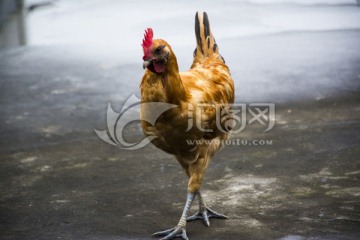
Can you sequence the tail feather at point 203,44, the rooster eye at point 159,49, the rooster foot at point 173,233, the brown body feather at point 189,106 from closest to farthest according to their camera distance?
1. the rooster eye at point 159,49
2. the brown body feather at point 189,106
3. the rooster foot at point 173,233
4. the tail feather at point 203,44

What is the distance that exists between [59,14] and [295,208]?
10.5 meters

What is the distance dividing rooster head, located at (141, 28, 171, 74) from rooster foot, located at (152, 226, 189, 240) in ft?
4.38

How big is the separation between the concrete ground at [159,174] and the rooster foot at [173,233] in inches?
3.9

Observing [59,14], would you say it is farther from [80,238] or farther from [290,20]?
[80,238]

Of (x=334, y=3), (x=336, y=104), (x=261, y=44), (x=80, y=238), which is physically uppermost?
(x=334, y=3)

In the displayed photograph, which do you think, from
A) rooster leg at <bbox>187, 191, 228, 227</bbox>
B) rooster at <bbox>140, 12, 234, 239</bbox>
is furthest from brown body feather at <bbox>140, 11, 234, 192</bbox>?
rooster leg at <bbox>187, 191, 228, 227</bbox>

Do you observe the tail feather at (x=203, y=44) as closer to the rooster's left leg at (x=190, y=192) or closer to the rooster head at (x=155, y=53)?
the rooster's left leg at (x=190, y=192)

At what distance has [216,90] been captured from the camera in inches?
214

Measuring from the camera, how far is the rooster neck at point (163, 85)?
4734 millimetres

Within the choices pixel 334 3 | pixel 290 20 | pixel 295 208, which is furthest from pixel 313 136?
pixel 334 3

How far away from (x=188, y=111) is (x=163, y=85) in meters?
0.33

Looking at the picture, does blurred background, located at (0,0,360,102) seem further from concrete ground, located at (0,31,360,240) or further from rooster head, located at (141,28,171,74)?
rooster head, located at (141,28,171,74)

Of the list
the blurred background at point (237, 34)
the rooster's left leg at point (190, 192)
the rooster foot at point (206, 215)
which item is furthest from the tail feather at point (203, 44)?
the blurred background at point (237, 34)

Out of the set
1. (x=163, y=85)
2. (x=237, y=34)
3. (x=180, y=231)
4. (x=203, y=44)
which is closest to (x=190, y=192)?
(x=180, y=231)
